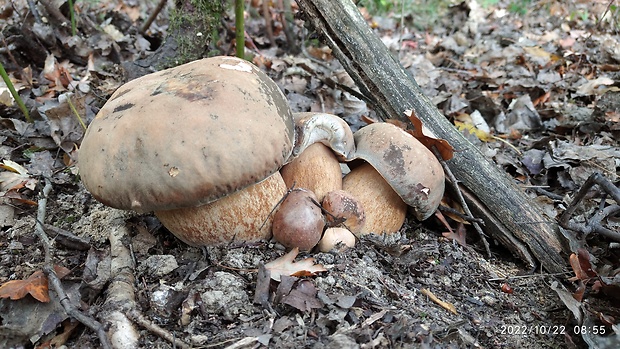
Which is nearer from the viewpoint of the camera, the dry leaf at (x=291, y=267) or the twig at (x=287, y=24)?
the dry leaf at (x=291, y=267)

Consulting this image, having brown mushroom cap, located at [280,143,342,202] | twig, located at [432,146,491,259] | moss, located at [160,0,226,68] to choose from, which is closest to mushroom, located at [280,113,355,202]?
brown mushroom cap, located at [280,143,342,202]

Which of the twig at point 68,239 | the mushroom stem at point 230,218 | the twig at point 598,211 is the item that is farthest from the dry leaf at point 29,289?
the twig at point 598,211

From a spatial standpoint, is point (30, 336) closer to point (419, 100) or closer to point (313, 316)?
point (313, 316)

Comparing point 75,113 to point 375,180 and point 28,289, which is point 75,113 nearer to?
point 28,289

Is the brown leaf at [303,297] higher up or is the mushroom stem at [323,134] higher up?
the mushroom stem at [323,134]

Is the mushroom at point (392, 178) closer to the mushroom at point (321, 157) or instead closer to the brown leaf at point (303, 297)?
the mushroom at point (321, 157)

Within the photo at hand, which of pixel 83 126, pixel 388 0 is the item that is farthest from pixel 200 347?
pixel 388 0
